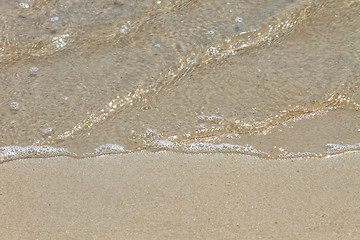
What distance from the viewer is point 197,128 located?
129 inches

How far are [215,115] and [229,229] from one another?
1081 mm

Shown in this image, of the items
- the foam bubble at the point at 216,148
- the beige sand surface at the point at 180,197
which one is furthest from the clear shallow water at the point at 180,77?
the beige sand surface at the point at 180,197

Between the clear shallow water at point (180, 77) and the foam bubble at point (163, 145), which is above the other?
the clear shallow water at point (180, 77)

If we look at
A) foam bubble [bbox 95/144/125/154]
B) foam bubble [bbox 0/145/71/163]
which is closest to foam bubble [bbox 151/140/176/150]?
foam bubble [bbox 95/144/125/154]

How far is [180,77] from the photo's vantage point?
12.3 feet

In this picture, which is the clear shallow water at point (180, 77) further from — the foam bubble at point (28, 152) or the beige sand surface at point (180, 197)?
the beige sand surface at point (180, 197)

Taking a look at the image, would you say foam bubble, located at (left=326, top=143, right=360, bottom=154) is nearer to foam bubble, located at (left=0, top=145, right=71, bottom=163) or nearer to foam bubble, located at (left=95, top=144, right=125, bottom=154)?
foam bubble, located at (left=95, top=144, right=125, bottom=154)

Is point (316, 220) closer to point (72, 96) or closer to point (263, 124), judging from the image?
point (263, 124)

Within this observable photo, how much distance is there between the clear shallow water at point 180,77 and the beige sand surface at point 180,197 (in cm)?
15

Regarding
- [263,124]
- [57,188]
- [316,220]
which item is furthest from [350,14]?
[57,188]

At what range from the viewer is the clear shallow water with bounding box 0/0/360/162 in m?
3.21

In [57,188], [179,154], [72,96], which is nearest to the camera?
[57,188]

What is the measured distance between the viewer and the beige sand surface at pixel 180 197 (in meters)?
2.63

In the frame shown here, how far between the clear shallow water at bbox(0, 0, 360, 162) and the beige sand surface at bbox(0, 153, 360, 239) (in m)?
0.15
